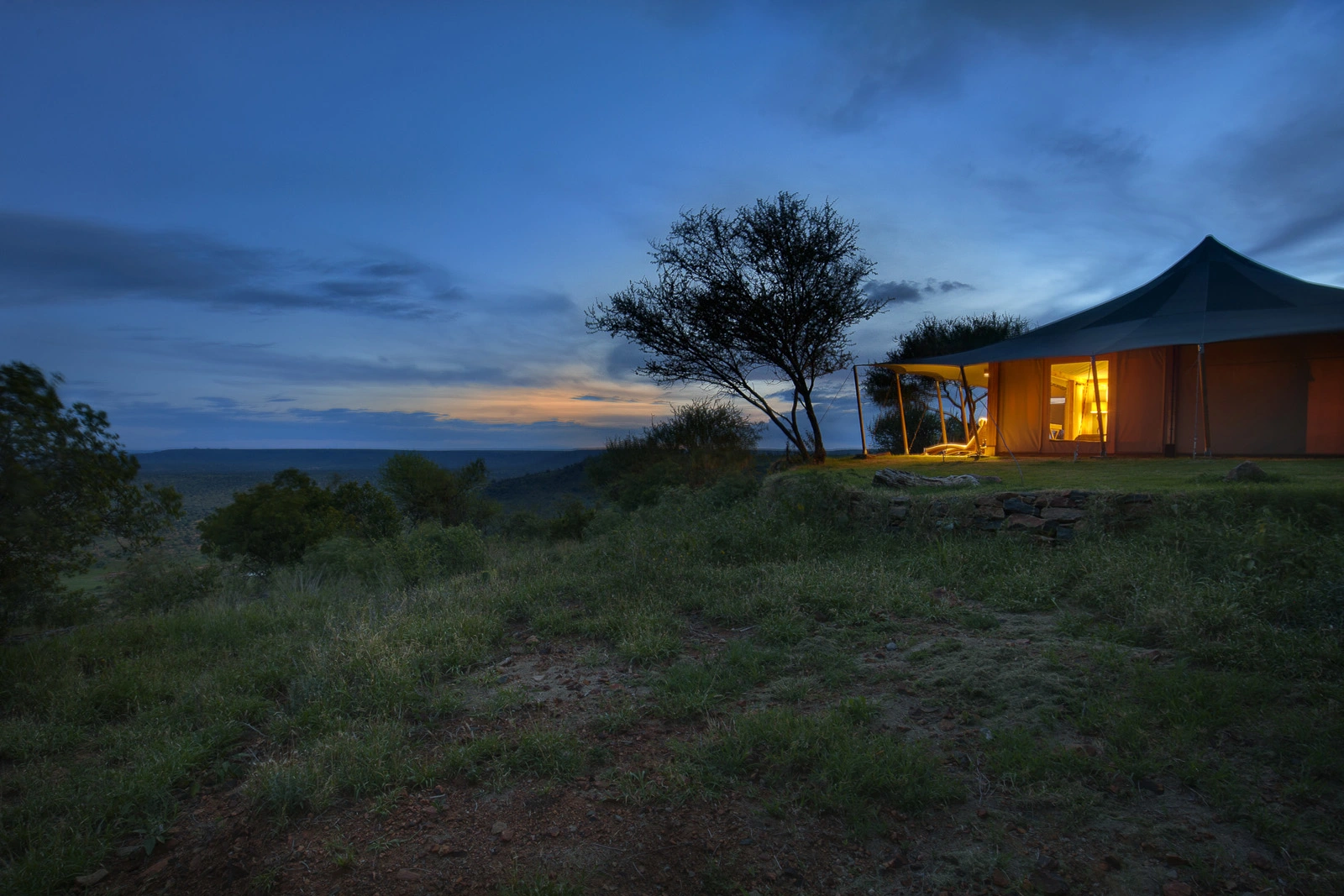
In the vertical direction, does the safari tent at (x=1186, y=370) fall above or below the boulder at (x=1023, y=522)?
above

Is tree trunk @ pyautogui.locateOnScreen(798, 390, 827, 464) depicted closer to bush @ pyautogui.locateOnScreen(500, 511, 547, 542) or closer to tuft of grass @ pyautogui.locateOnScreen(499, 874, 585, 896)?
bush @ pyautogui.locateOnScreen(500, 511, 547, 542)

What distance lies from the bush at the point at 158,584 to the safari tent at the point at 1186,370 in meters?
13.4

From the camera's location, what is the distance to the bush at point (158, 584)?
31.5ft

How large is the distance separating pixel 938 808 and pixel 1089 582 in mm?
3657

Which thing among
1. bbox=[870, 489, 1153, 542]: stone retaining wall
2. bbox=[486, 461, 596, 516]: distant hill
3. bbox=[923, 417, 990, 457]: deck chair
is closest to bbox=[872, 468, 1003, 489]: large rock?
bbox=[870, 489, 1153, 542]: stone retaining wall

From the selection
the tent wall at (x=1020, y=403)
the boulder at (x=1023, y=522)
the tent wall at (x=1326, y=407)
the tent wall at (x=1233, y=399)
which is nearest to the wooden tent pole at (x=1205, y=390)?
the tent wall at (x=1233, y=399)

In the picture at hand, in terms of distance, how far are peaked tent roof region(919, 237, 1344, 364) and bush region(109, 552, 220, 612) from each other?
14172mm

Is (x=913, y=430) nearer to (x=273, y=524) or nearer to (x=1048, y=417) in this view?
(x=1048, y=417)

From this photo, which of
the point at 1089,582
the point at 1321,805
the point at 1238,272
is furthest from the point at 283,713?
the point at 1238,272

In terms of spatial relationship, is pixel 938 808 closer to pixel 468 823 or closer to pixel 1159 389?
pixel 468 823

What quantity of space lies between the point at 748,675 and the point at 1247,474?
682 cm

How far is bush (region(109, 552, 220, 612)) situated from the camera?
31.5 ft

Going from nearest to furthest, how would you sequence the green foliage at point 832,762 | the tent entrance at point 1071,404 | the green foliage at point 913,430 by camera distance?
the green foliage at point 832,762, the tent entrance at point 1071,404, the green foliage at point 913,430

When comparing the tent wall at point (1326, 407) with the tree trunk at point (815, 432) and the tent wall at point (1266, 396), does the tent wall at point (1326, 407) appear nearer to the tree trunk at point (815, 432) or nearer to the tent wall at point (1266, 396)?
the tent wall at point (1266, 396)
